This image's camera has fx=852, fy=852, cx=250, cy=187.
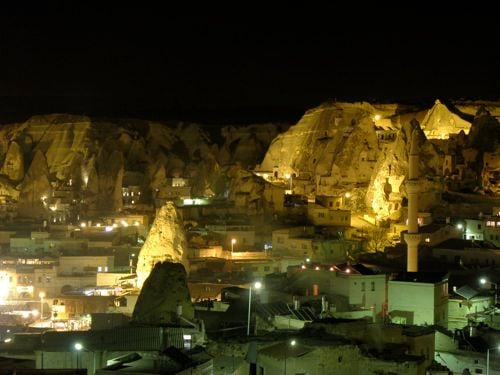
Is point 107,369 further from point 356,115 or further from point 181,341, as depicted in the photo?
point 356,115

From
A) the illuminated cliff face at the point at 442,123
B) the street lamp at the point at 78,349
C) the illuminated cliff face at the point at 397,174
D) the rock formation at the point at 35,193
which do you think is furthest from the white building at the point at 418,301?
the rock formation at the point at 35,193

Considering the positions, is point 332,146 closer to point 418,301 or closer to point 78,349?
point 418,301

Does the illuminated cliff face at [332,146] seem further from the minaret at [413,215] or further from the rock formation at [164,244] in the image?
the rock formation at [164,244]

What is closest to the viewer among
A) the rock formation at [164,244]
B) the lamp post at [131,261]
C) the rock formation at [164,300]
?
the rock formation at [164,300]

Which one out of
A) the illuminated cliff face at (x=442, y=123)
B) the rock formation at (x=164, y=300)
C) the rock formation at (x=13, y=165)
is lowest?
the rock formation at (x=164, y=300)

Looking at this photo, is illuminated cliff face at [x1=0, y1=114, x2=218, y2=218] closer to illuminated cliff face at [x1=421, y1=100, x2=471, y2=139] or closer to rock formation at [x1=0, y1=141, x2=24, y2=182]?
rock formation at [x1=0, y1=141, x2=24, y2=182]

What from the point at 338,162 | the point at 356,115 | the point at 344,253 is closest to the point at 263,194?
the point at 338,162

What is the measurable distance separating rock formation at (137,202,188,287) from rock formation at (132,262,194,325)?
38.2 ft

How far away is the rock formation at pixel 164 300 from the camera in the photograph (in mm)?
23484

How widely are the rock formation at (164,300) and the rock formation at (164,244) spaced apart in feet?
38.2

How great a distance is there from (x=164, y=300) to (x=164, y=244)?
13.2m

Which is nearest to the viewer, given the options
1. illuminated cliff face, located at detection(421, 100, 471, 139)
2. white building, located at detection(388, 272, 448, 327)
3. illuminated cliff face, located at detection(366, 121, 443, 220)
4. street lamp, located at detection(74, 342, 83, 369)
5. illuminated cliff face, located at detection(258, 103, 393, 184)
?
street lamp, located at detection(74, 342, 83, 369)

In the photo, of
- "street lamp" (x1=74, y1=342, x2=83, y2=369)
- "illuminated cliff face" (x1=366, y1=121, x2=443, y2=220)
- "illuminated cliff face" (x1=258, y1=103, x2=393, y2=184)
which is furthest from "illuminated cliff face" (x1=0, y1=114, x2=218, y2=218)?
"street lamp" (x1=74, y1=342, x2=83, y2=369)

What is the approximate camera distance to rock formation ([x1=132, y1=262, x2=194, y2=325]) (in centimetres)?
2348
